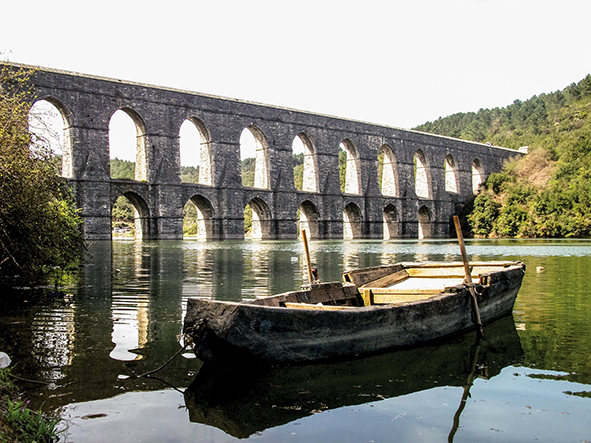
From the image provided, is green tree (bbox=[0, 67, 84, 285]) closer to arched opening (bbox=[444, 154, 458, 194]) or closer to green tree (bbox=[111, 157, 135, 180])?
arched opening (bbox=[444, 154, 458, 194])

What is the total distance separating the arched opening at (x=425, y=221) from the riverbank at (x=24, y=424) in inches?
2052

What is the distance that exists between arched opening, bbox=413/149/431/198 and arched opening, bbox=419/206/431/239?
→ 4.47ft

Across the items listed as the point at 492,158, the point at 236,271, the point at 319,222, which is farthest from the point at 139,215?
the point at 492,158

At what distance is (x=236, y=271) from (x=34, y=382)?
34.3 ft

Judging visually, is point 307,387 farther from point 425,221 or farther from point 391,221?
point 425,221

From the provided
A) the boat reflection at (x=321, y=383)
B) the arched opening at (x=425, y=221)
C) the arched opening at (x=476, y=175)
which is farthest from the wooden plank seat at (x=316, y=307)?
the arched opening at (x=476, y=175)

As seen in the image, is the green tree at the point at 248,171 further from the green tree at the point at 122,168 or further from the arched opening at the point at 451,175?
the arched opening at the point at 451,175

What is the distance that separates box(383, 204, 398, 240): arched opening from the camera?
51.1 m

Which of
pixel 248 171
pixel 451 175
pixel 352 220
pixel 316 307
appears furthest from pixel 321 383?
pixel 248 171

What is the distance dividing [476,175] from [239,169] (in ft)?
104

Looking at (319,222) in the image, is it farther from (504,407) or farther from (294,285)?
(504,407)

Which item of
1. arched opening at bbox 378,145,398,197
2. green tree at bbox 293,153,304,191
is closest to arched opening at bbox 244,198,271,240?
arched opening at bbox 378,145,398,197

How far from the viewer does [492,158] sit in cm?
6338

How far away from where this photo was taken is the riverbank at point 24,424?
3788 millimetres
